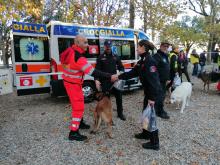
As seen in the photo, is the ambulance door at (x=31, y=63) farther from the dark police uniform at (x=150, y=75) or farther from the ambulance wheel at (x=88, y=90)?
the dark police uniform at (x=150, y=75)

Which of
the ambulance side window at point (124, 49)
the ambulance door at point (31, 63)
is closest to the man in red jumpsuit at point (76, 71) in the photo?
the ambulance door at point (31, 63)

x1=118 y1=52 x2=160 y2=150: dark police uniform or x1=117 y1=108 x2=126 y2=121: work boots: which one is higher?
x1=118 y1=52 x2=160 y2=150: dark police uniform

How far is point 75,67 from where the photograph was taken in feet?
12.6

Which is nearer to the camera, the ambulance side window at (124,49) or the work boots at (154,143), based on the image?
the work boots at (154,143)

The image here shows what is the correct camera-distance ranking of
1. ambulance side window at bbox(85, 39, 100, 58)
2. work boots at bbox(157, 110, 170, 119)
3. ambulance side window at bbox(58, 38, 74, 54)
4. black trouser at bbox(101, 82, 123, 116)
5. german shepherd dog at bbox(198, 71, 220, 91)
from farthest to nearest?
german shepherd dog at bbox(198, 71, 220, 91), ambulance side window at bbox(85, 39, 100, 58), ambulance side window at bbox(58, 38, 74, 54), work boots at bbox(157, 110, 170, 119), black trouser at bbox(101, 82, 123, 116)

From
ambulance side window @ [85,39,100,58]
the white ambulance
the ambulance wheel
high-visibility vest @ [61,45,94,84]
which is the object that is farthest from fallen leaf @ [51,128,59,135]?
ambulance side window @ [85,39,100,58]

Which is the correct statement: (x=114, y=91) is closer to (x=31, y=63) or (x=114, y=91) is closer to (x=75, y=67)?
(x=75, y=67)

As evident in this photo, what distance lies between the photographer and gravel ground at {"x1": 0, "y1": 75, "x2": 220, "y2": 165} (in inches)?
140

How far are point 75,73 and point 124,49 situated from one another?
4.26m

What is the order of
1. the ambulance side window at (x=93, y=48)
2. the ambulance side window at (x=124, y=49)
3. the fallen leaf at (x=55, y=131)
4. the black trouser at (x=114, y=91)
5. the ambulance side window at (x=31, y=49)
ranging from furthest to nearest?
the ambulance side window at (x=124, y=49) → the ambulance side window at (x=93, y=48) → the ambulance side window at (x=31, y=49) → the black trouser at (x=114, y=91) → the fallen leaf at (x=55, y=131)

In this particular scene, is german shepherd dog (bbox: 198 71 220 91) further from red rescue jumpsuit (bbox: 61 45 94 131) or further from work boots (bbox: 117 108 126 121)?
red rescue jumpsuit (bbox: 61 45 94 131)

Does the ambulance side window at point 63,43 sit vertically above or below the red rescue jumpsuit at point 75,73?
above

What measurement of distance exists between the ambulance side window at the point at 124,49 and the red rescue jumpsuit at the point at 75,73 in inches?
149

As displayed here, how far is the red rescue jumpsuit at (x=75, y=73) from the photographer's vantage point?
3807 mm
